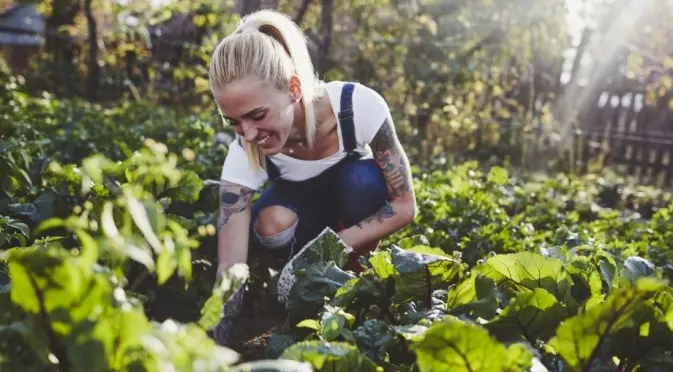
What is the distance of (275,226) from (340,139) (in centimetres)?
46

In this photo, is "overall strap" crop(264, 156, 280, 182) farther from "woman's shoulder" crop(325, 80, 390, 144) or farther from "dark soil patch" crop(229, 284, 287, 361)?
"dark soil patch" crop(229, 284, 287, 361)

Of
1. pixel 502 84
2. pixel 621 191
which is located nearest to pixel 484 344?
pixel 621 191

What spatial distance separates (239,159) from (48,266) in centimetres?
191

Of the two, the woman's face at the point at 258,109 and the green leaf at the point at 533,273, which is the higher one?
the woman's face at the point at 258,109

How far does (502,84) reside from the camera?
10688 millimetres

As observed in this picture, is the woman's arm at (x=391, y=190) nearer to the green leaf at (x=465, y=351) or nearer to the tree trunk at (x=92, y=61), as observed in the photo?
the green leaf at (x=465, y=351)

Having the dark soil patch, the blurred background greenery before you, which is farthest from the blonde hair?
the blurred background greenery

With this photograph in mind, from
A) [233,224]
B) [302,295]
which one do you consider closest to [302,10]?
[233,224]

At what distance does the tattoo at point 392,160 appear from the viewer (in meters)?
2.91

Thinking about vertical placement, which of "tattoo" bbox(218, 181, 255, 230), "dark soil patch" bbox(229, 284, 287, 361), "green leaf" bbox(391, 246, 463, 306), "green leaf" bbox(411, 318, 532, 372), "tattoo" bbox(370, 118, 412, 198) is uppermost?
"green leaf" bbox(411, 318, 532, 372)

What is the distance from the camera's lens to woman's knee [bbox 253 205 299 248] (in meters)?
2.92

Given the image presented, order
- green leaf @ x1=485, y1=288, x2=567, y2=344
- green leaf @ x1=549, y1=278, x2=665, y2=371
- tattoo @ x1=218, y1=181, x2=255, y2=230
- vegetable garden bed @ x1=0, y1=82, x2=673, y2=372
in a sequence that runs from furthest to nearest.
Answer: tattoo @ x1=218, y1=181, x2=255, y2=230, green leaf @ x1=485, y1=288, x2=567, y2=344, green leaf @ x1=549, y1=278, x2=665, y2=371, vegetable garden bed @ x1=0, y1=82, x2=673, y2=372

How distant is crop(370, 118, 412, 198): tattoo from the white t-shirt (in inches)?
1.6

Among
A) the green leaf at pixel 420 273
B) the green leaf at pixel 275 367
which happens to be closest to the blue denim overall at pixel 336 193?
the green leaf at pixel 420 273
